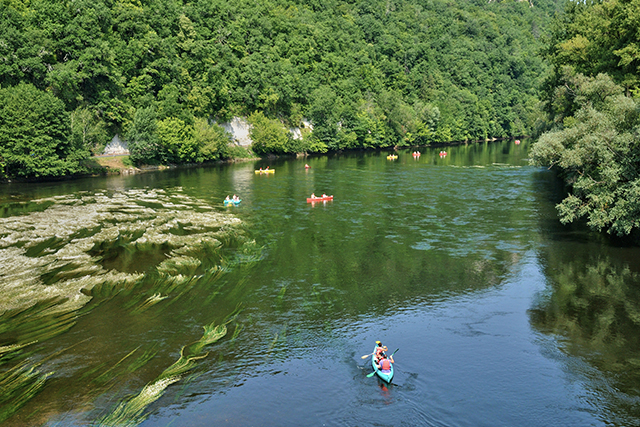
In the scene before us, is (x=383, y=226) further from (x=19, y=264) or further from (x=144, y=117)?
(x=144, y=117)

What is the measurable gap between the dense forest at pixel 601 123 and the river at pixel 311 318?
3964 millimetres

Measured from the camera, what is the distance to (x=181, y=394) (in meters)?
24.0

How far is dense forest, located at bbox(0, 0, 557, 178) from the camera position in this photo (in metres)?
86.7

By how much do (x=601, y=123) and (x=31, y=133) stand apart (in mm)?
80890

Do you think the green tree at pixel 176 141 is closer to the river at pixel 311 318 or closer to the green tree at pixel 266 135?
the green tree at pixel 266 135

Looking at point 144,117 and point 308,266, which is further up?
point 144,117

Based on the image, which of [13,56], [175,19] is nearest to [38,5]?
[13,56]

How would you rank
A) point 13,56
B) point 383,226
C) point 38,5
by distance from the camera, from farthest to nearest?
point 38,5
point 13,56
point 383,226

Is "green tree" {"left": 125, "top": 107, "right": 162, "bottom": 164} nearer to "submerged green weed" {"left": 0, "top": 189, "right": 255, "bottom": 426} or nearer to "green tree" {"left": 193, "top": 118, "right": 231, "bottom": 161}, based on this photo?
"green tree" {"left": 193, "top": 118, "right": 231, "bottom": 161}

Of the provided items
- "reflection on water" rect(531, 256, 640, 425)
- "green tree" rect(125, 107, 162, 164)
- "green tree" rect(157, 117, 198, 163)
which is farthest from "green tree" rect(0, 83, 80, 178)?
"reflection on water" rect(531, 256, 640, 425)

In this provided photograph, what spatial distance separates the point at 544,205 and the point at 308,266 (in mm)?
39062

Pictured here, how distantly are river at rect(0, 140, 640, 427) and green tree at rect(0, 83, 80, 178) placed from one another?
838 inches

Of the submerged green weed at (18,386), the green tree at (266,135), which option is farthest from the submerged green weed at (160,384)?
the green tree at (266,135)

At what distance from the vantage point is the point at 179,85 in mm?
127750
